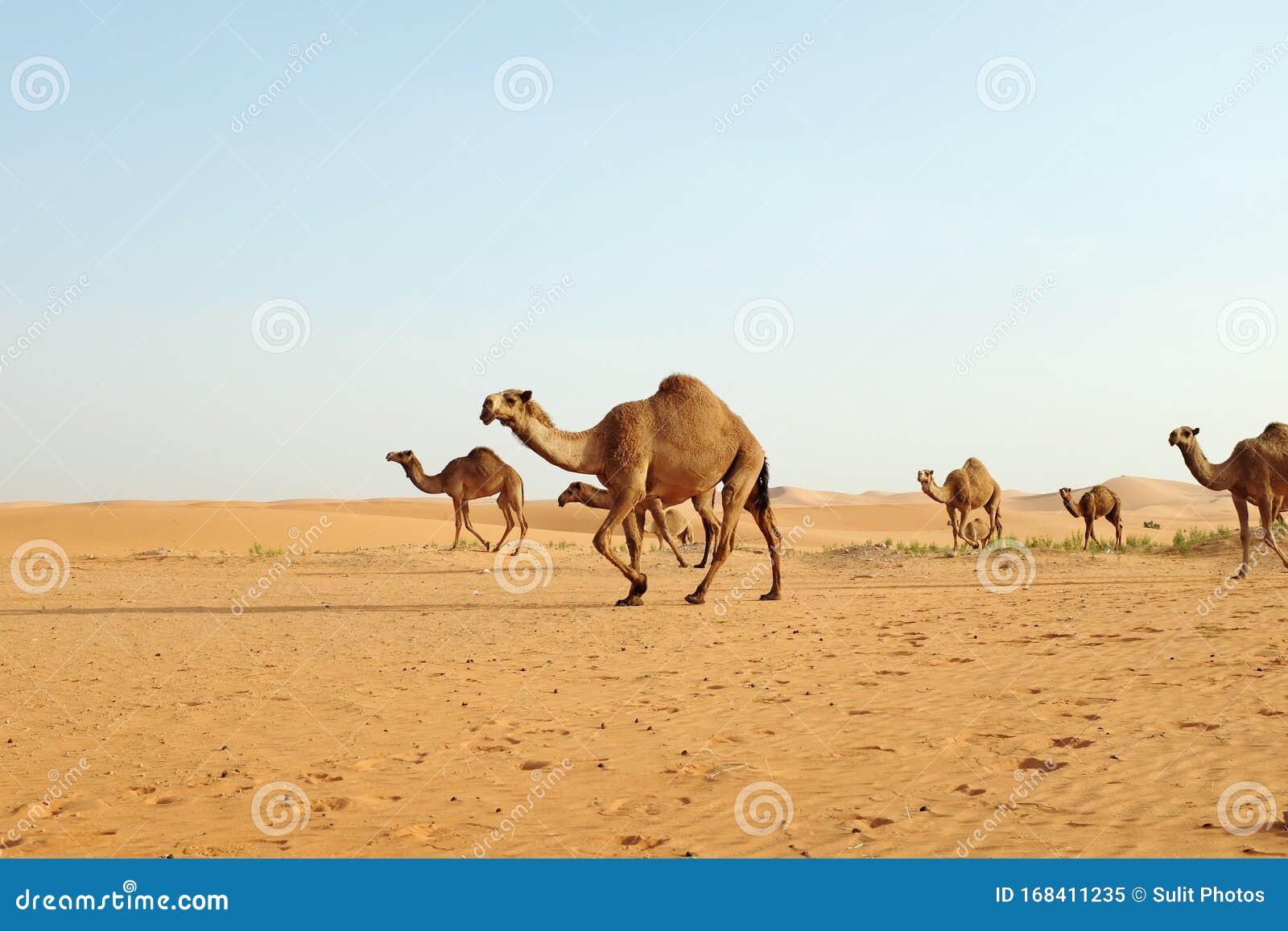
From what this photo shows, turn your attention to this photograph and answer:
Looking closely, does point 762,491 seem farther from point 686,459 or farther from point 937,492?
point 937,492

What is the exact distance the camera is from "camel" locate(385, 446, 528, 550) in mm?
24953

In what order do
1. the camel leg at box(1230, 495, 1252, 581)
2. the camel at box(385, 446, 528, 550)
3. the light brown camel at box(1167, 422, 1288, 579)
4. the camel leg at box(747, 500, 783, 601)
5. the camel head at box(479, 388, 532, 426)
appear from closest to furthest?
the camel head at box(479, 388, 532, 426)
the camel leg at box(747, 500, 783, 601)
the camel leg at box(1230, 495, 1252, 581)
the light brown camel at box(1167, 422, 1288, 579)
the camel at box(385, 446, 528, 550)

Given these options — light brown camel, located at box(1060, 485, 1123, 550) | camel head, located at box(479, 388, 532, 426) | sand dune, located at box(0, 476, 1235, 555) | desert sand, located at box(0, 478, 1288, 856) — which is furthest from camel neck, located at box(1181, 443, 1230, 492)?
camel head, located at box(479, 388, 532, 426)

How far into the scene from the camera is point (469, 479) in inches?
985

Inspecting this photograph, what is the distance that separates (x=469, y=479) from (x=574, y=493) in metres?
3.40

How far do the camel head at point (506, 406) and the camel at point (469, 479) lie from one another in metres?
11.0

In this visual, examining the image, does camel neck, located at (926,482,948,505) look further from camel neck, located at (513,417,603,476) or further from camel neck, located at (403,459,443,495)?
camel neck, located at (513,417,603,476)

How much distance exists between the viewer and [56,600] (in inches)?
597

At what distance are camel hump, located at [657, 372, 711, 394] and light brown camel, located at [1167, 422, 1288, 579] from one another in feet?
26.4

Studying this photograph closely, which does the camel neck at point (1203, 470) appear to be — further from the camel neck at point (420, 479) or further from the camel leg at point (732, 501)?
the camel neck at point (420, 479)

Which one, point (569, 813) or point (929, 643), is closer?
point (569, 813)

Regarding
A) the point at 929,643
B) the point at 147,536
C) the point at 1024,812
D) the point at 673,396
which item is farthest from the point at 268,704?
the point at 147,536

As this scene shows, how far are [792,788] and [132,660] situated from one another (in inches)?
287

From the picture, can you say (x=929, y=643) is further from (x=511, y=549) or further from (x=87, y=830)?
(x=511, y=549)
